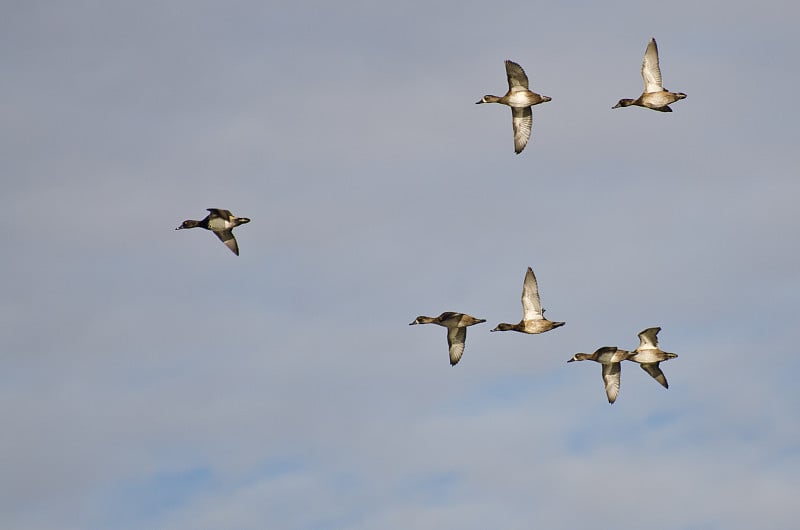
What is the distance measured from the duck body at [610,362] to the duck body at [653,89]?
549 inches

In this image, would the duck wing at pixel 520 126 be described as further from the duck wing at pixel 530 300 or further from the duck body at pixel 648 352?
the duck body at pixel 648 352

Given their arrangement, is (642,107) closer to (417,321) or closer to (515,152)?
(515,152)

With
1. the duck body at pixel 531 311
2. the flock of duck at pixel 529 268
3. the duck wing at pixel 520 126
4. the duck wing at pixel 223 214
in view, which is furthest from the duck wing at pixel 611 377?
the duck wing at pixel 223 214

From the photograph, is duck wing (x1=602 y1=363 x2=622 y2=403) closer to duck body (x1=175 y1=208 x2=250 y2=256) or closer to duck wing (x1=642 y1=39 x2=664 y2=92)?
duck wing (x1=642 y1=39 x2=664 y2=92)

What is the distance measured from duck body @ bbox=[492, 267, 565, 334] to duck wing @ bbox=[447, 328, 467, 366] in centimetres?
468

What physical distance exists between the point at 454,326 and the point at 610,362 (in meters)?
9.06

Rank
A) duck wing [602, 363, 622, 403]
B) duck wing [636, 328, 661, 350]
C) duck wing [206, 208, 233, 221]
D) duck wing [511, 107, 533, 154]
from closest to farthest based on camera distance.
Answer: duck wing [206, 208, 233, 221], duck wing [511, 107, 533, 154], duck wing [636, 328, 661, 350], duck wing [602, 363, 622, 403]

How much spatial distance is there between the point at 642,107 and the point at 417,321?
57.0 feet

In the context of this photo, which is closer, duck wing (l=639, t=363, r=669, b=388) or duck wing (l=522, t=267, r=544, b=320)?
duck wing (l=522, t=267, r=544, b=320)

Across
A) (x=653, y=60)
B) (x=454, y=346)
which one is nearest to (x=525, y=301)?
(x=454, y=346)

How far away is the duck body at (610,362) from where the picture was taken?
137875mm

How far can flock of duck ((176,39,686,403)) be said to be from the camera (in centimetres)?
13188

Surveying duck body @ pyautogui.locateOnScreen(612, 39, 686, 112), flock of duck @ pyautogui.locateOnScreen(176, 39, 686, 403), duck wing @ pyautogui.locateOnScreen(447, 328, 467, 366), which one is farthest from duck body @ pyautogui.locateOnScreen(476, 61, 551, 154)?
duck wing @ pyautogui.locateOnScreen(447, 328, 467, 366)

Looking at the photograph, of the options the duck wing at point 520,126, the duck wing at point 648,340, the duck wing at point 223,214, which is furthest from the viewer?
the duck wing at point 648,340
